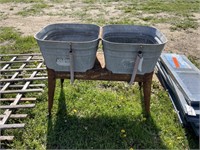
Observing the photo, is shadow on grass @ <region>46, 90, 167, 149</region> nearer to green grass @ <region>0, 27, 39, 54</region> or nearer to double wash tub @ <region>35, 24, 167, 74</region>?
double wash tub @ <region>35, 24, 167, 74</region>

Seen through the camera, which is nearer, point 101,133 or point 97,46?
point 97,46

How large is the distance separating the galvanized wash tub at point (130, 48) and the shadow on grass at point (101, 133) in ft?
2.07

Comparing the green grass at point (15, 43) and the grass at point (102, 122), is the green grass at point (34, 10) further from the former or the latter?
the grass at point (102, 122)

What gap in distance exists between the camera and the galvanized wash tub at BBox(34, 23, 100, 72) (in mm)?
2357

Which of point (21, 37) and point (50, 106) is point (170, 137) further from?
point (21, 37)

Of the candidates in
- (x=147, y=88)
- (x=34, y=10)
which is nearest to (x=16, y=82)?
(x=147, y=88)

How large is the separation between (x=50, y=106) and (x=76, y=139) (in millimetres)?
532

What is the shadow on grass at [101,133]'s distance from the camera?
2496mm

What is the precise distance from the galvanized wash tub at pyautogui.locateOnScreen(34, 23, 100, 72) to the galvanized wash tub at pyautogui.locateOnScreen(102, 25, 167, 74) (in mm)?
160

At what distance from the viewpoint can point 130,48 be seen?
2.34 m

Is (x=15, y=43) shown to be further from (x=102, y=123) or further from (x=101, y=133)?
(x=101, y=133)

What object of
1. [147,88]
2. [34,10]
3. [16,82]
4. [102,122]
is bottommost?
[34,10]

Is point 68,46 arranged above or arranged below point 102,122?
above

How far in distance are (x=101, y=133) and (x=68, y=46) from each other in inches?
39.1
